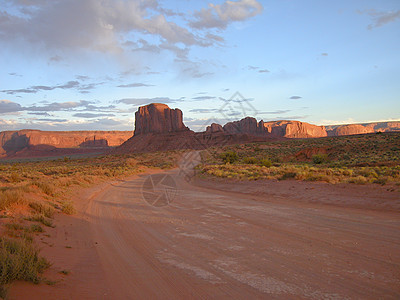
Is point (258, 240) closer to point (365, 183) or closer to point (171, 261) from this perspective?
point (171, 261)

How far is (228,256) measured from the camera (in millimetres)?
5613

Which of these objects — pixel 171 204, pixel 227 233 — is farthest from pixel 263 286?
pixel 171 204

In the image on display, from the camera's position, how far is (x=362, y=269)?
15.5 ft

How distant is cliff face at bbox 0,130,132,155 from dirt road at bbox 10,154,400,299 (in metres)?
175

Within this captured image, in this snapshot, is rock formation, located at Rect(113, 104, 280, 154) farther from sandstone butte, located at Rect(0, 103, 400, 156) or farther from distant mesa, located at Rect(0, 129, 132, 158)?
distant mesa, located at Rect(0, 129, 132, 158)

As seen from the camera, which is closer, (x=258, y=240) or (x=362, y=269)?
(x=362, y=269)

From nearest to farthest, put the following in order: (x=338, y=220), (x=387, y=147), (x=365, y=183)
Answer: (x=338, y=220) < (x=365, y=183) < (x=387, y=147)

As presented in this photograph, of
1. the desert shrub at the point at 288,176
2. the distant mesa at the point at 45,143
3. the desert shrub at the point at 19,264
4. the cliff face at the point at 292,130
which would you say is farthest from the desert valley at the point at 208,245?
the cliff face at the point at 292,130

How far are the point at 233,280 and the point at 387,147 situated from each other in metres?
45.0

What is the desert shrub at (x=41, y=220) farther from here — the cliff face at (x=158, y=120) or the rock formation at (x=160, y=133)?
the cliff face at (x=158, y=120)

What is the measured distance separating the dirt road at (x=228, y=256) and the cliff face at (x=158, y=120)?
114 metres

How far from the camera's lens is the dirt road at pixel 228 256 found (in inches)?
162

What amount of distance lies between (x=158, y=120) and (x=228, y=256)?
402 ft

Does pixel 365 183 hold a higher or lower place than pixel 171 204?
higher
